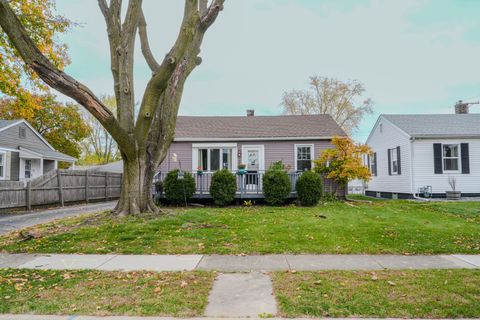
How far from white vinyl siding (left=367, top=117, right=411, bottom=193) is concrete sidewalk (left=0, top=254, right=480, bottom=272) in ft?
37.5

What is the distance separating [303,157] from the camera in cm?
1509

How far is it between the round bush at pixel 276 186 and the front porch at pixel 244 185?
58 centimetres

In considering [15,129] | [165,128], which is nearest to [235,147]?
[165,128]

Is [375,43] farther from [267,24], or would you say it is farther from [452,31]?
[267,24]

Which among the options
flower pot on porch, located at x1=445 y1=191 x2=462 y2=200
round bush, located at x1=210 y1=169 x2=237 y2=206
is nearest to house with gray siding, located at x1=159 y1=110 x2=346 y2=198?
round bush, located at x1=210 y1=169 x2=237 y2=206

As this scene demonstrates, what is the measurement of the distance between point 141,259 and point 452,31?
14.9 metres

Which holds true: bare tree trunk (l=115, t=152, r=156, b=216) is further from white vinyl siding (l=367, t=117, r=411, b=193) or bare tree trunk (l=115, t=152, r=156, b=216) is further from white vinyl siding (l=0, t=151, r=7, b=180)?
white vinyl siding (l=0, t=151, r=7, b=180)

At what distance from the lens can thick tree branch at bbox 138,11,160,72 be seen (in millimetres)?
10484

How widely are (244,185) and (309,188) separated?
2.67m

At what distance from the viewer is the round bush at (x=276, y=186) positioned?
12242 mm

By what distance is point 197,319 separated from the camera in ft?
10.1

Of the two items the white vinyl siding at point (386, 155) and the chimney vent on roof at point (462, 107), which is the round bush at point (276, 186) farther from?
the chimney vent on roof at point (462, 107)

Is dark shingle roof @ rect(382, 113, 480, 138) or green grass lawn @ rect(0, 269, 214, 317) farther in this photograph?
dark shingle roof @ rect(382, 113, 480, 138)

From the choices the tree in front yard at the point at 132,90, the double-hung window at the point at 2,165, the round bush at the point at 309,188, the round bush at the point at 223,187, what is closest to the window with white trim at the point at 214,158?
the round bush at the point at 223,187
